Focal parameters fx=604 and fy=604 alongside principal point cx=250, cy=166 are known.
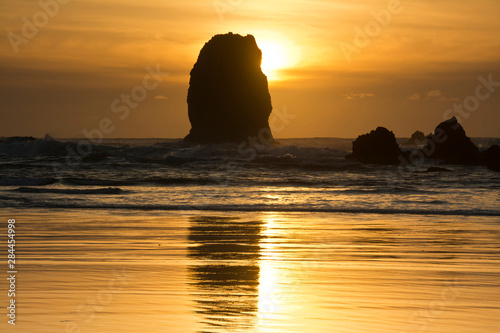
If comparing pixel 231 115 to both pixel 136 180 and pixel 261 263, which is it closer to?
pixel 136 180

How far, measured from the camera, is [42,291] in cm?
859

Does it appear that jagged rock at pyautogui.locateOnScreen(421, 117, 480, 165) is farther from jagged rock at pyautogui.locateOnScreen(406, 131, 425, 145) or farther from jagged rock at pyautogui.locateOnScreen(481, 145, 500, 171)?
jagged rock at pyautogui.locateOnScreen(406, 131, 425, 145)

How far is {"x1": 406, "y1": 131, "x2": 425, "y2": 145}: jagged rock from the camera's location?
448 feet

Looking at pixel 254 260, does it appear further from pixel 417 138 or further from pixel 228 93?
pixel 417 138

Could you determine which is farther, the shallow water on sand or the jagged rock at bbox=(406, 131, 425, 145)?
the jagged rock at bbox=(406, 131, 425, 145)

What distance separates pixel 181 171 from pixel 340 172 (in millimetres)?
10741

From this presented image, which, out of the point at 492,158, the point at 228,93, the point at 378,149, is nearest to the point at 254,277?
the point at 492,158

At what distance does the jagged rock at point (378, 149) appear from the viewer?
1930 inches

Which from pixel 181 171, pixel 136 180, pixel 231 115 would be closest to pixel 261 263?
pixel 136 180

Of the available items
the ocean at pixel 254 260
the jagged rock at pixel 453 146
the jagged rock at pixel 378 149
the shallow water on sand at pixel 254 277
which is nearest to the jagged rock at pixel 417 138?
the jagged rock at pixel 453 146

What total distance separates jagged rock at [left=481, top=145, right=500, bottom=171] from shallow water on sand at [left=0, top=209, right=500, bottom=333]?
98.9 ft

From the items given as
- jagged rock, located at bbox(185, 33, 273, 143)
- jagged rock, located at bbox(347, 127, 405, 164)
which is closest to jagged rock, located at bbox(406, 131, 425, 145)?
jagged rock, located at bbox(185, 33, 273, 143)

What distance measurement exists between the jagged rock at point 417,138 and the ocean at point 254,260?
112m

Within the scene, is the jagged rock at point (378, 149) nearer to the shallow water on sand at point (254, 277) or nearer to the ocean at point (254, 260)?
the ocean at point (254, 260)
